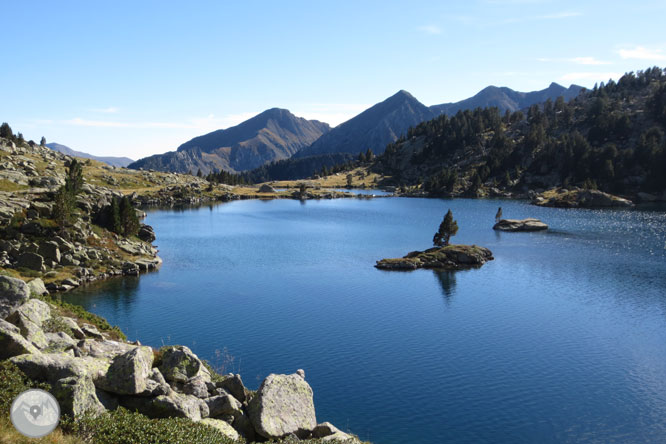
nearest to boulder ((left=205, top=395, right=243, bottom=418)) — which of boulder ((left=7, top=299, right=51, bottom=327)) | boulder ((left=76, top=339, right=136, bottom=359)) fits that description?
boulder ((left=76, top=339, right=136, bottom=359))

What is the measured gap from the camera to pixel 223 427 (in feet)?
89.3

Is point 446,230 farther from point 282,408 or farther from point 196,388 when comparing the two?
point 196,388

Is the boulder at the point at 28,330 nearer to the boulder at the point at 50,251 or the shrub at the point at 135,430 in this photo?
the shrub at the point at 135,430

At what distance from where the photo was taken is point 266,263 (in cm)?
10781

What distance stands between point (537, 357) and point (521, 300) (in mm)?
25902

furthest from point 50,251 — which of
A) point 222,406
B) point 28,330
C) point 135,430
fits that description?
point 135,430

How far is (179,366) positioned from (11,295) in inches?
503

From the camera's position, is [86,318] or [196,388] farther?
[86,318]

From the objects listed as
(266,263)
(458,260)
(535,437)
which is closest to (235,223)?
(266,263)

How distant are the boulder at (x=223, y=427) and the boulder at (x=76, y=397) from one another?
19.3 ft

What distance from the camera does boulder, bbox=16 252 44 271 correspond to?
82.2 metres

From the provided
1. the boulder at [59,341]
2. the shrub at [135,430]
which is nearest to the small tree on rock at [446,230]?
the boulder at [59,341]

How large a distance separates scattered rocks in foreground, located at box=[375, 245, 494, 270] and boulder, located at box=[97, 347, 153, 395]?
78568 millimetres

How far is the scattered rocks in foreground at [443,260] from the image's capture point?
103500 millimetres
